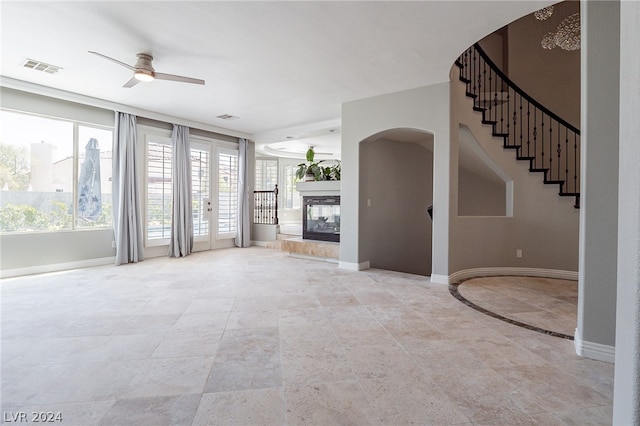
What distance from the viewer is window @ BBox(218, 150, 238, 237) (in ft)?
25.2

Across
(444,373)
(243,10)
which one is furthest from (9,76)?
(444,373)

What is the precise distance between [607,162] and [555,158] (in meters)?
4.41

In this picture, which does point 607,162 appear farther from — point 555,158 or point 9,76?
point 9,76

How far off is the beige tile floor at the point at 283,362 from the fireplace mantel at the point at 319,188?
2.73 meters

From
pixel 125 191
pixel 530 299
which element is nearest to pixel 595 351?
pixel 530 299

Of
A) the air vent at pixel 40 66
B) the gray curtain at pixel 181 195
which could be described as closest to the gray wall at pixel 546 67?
the gray curtain at pixel 181 195

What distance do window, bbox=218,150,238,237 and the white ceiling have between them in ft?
A: 8.30

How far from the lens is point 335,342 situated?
2.55 meters

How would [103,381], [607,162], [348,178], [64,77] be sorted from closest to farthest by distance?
[103,381] < [607,162] < [64,77] < [348,178]

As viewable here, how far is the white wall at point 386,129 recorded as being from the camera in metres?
4.45

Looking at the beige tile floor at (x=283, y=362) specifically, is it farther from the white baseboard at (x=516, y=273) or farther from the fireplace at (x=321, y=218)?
Answer: the fireplace at (x=321, y=218)

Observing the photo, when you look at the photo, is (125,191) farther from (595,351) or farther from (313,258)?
(595,351)

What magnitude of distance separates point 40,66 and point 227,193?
13.8 feet

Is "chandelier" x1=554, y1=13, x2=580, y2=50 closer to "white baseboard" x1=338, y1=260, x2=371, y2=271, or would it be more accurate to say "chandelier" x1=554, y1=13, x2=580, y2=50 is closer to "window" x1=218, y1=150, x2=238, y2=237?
"white baseboard" x1=338, y1=260, x2=371, y2=271
